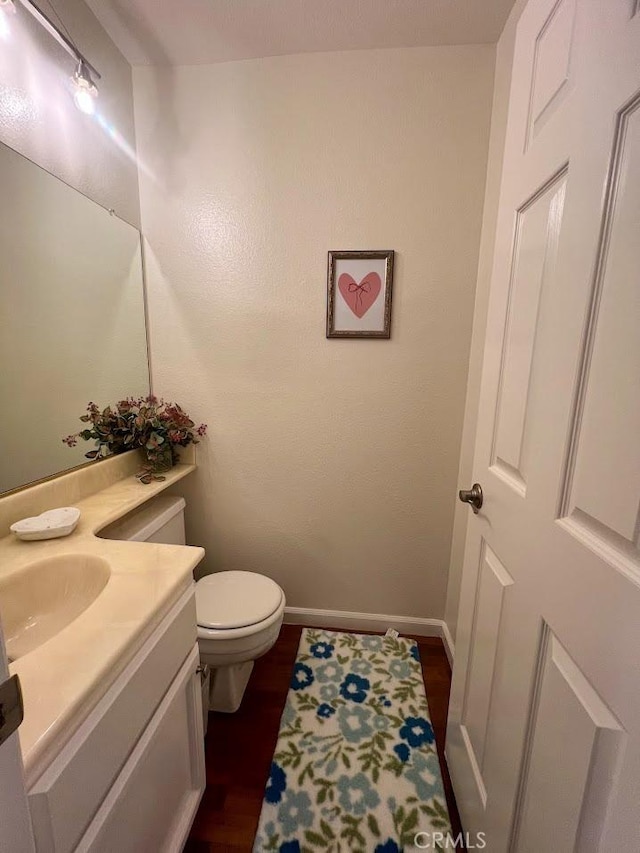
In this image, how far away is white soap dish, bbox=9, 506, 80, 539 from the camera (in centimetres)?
86

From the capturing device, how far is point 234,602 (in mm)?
1199

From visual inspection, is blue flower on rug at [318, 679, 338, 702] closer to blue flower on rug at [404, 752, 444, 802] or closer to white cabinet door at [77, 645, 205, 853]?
blue flower on rug at [404, 752, 444, 802]

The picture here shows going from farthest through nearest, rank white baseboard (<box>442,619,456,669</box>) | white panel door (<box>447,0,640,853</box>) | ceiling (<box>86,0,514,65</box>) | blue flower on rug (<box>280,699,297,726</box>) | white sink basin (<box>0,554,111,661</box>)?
white baseboard (<box>442,619,456,669</box>) → blue flower on rug (<box>280,699,297,726</box>) → ceiling (<box>86,0,514,65</box>) → white sink basin (<box>0,554,111,661</box>) → white panel door (<box>447,0,640,853</box>)

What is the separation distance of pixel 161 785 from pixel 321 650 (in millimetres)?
901

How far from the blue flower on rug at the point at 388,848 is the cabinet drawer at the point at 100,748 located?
769mm

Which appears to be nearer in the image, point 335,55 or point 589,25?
point 589,25

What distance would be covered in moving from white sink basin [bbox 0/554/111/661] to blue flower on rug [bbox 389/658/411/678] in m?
1.24

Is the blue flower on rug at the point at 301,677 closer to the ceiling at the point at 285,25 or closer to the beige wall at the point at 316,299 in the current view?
the beige wall at the point at 316,299

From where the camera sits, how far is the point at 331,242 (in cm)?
136

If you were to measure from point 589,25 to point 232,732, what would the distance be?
1.99 m

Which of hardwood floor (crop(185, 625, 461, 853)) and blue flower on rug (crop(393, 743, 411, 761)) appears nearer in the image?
hardwood floor (crop(185, 625, 461, 853))

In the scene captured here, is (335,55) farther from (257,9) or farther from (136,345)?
(136,345)

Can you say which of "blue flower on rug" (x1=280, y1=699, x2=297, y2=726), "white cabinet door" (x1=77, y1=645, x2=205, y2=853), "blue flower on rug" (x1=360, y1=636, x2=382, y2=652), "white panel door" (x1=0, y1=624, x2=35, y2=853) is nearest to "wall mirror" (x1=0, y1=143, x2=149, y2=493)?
"white cabinet door" (x1=77, y1=645, x2=205, y2=853)

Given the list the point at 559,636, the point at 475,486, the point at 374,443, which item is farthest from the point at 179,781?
the point at 374,443
